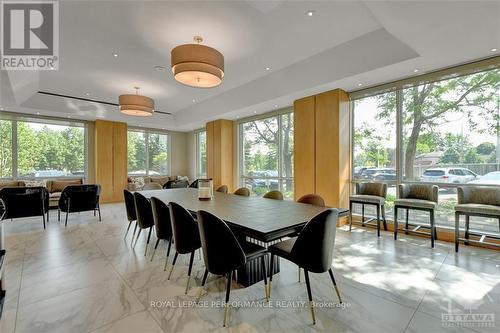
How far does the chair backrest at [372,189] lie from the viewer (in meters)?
4.34

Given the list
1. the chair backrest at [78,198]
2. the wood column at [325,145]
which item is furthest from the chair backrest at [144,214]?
the wood column at [325,145]

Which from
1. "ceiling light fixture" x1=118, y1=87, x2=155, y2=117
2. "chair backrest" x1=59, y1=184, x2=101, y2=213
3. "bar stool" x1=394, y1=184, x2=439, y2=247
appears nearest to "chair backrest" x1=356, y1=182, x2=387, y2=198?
"bar stool" x1=394, y1=184, x2=439, y2=247

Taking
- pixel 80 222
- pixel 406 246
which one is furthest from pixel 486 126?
pixel 80 222

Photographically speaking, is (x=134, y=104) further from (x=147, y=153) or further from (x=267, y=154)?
(x=147, y=153)

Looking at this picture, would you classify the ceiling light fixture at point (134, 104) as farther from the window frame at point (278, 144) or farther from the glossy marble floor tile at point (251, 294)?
the window frame at point (278, 144)

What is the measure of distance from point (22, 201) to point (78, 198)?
907 mm

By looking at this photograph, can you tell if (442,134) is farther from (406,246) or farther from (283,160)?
(283,160)

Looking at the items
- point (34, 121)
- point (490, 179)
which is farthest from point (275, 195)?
point (34, 121)

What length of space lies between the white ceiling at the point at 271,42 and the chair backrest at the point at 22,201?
2.39 m

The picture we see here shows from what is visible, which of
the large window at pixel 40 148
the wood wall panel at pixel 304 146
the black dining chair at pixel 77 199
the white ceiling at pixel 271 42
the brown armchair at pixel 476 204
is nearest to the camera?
the white ceiling at pixel 271 42

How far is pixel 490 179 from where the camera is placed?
11.8 ft

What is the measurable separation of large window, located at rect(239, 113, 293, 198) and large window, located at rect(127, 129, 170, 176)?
12.7 feet

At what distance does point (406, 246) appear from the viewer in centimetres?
360

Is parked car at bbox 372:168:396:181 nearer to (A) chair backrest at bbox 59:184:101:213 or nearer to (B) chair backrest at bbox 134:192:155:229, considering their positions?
(B) chair backrest at bbox 134:192:155:229
